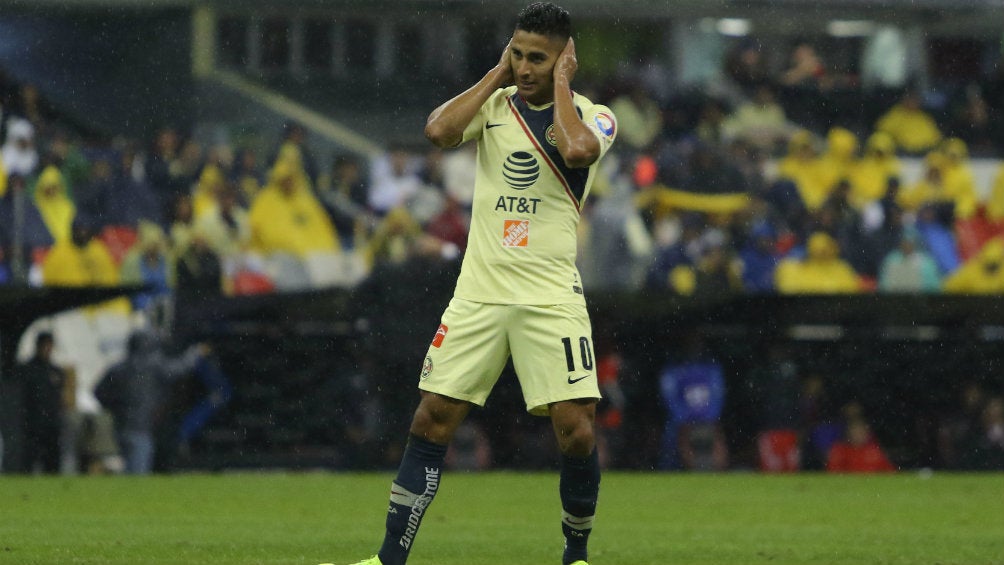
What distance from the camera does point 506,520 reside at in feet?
39.0

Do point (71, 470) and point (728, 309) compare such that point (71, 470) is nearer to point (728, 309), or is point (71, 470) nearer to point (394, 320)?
point (394, 320)

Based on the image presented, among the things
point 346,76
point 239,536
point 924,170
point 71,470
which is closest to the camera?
point 239,536

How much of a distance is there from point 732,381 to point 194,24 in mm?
12368

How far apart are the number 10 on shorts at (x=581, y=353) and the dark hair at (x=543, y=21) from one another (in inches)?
49.6

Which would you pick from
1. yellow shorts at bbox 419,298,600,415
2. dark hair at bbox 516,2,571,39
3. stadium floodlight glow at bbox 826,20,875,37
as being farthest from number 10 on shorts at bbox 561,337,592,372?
stadium floodlight glow at bbox 826,20,875,37

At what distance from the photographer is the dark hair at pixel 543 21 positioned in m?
7.14

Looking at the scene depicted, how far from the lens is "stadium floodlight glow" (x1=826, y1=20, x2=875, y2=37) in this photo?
93.7 feet

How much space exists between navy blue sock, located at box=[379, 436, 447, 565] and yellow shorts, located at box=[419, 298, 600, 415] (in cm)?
28

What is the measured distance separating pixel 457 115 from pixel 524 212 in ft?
1.61

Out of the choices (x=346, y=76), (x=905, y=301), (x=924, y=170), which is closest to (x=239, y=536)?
(x=905, y=301)

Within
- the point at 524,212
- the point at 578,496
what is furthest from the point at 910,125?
the point at 524,212

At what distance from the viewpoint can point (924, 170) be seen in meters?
20.6

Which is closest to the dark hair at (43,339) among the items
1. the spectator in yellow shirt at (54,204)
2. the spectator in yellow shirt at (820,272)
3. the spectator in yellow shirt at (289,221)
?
the spectator in yellow shirt at (54,204)

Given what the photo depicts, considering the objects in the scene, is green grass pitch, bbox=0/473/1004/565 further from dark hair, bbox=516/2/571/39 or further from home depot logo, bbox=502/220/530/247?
dark hair, bbox=516/2/571/39
